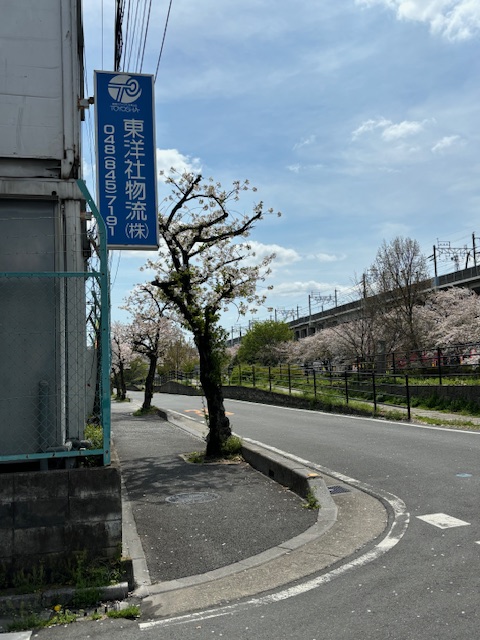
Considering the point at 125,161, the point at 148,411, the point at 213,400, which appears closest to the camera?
the point at 125,161

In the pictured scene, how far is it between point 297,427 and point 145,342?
55.1ft

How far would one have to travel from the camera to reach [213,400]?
11375 millimetres

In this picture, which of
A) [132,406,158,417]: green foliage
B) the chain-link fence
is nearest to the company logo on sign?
the chain-link fence

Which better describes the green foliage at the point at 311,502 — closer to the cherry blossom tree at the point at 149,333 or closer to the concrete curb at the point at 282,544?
the concrete curb at the point at 282,544

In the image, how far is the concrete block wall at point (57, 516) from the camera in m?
4.48

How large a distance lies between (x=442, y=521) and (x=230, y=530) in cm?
227

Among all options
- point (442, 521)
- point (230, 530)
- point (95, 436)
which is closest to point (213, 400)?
point (230, 530)

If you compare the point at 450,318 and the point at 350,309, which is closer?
the point at 450,318

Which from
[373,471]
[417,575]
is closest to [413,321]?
[373,471]

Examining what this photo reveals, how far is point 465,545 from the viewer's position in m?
5.01

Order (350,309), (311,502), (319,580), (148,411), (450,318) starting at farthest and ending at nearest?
(350,309)
(450,318)
(148,411)
(311,502)
(319,580)

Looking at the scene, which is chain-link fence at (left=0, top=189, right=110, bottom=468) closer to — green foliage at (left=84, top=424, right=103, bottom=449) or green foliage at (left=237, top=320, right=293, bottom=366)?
green foliage at (left=84, top=424, right=103, bottom=449)

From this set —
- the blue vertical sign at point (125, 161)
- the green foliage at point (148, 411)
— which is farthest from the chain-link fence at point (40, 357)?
the green foliage at point (148, 411)

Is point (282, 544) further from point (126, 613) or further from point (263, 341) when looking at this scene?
point (263, 341)
